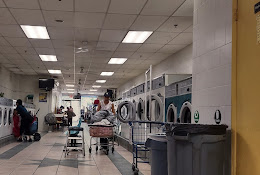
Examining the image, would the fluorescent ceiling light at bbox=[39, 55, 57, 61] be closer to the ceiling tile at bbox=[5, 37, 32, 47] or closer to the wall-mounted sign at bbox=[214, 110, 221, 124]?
the ceiling tile at bbox=[5, 37, 32, 47]

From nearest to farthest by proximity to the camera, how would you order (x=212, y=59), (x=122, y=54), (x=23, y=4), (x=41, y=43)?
(x=212, y=59), (x=23, y=4), (x=41, y=43), (x=122, y=54)

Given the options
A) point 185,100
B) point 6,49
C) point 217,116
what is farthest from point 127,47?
point 217,116

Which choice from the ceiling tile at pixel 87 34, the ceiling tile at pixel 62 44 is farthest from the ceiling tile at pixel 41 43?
the ceiling tile at pixel 87 34

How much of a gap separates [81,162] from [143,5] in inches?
129

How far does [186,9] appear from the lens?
6.24 metres

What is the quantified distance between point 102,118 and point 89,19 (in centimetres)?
244

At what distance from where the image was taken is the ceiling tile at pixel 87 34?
7821mm

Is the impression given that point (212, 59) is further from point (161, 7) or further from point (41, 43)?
point (41, 43)

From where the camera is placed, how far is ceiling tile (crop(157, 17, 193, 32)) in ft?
22.5

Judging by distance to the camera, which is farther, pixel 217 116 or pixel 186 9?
pixel 186 9

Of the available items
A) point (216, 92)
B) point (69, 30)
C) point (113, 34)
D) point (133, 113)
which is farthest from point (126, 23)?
point (216, 92)

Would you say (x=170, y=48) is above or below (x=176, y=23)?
below

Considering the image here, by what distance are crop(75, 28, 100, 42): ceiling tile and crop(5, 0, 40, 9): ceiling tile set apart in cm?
173

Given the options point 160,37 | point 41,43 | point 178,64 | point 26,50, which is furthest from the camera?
point 178,64
